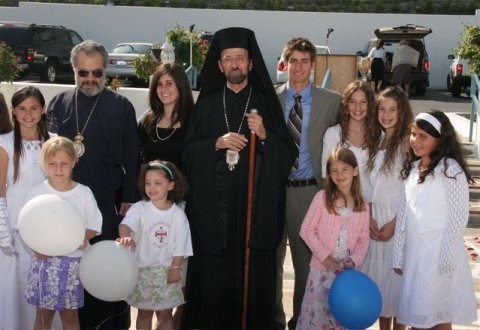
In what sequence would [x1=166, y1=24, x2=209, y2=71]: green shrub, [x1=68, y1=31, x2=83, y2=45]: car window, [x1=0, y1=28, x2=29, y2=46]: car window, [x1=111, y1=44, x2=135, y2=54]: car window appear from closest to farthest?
[x1=166, y1=24, x2=209, y2=71]: green shrub → [x1=0, y1=28, x2=29, y2=46]: car window → [x1=111, y1=44, x2=135, y2=54]: car window → [x1=68, y1=31, x2=83, y2=45]: car window

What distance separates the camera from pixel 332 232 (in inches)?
179

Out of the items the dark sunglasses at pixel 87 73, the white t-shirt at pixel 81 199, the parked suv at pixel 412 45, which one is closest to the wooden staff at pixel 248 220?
the white t-shirt at pixel 81 199

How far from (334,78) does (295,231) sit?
9.08 m

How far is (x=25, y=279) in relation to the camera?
14.7 feet

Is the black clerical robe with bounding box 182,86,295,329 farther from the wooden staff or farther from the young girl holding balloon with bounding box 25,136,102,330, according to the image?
the young girl holding balloon with bounding box 25,136,102,330

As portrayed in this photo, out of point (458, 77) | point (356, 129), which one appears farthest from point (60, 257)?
point (458, 77)

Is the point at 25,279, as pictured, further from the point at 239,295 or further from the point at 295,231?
the point at 295,231

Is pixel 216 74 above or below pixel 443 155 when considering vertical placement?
above

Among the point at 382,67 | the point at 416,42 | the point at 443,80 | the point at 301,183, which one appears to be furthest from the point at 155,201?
the point at 443,80

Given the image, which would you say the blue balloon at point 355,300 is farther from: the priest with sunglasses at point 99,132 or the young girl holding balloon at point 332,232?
the priest with sunglasses at point 99,132

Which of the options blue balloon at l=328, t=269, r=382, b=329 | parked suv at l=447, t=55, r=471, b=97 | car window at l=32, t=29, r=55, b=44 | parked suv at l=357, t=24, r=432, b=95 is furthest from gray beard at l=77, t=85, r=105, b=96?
parked suv at l=447, t=55, r=471, b=97

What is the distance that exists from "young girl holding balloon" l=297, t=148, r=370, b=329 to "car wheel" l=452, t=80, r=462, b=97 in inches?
719

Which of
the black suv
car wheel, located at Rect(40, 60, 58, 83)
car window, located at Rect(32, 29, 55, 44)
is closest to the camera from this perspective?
the black suv

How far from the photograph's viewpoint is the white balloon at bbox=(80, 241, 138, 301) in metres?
3.91
